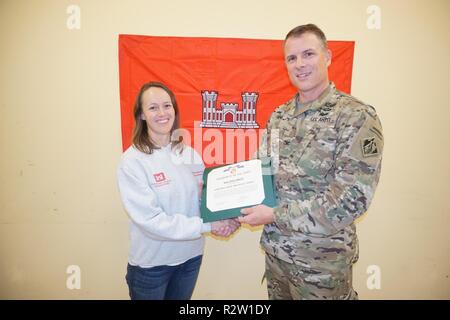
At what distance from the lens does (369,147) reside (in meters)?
1.14

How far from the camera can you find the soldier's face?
1259 mm

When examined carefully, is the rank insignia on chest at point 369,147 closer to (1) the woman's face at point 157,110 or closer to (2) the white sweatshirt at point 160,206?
(2) the white sweatshirt at point 160,206

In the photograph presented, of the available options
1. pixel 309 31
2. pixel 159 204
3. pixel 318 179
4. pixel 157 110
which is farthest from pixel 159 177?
pixel 309 31

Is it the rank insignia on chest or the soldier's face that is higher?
the soldier's face

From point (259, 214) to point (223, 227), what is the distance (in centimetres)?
33

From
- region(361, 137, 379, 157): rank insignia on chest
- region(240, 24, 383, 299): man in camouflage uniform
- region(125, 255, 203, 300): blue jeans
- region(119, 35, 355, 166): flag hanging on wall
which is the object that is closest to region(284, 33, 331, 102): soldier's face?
region(240, 24, 383, 299): man in camouflage uniform

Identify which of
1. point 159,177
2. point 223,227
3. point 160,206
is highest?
point 159,177

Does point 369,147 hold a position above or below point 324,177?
above

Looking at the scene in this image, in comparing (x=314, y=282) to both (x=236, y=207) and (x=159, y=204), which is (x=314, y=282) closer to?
(x=236, y=207)

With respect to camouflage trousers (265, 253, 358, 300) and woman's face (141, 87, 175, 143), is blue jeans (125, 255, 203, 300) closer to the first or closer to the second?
camouflage trousers (265, 253, 358, 300)

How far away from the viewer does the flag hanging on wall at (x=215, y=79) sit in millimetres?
2012

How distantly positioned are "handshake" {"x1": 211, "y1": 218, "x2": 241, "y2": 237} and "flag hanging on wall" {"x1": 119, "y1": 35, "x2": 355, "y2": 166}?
0.65m

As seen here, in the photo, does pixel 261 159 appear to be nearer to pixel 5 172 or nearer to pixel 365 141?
pixel 365 141

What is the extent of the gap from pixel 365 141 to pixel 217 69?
1246mm
